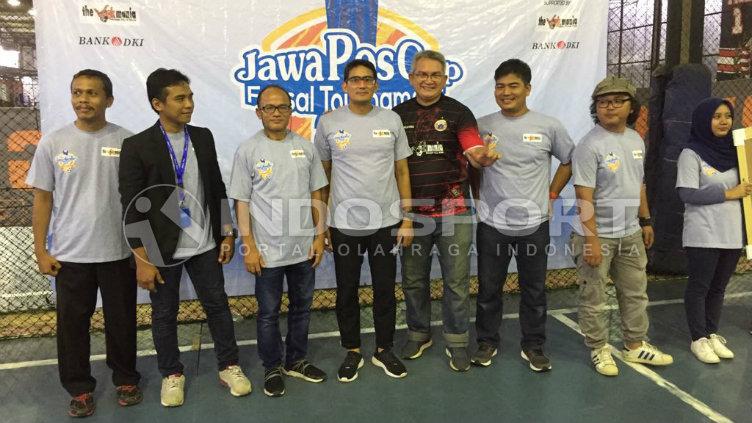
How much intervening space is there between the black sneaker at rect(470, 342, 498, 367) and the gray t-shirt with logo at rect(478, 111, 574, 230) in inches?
30.8

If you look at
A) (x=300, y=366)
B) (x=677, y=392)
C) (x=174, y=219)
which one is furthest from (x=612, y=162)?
(x=174, y=219)

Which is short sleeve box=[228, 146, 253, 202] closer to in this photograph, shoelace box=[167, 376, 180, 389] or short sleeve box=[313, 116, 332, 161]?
short sleeve box=[313, 116, 332, 161]

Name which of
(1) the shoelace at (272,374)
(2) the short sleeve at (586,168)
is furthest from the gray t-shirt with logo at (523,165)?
(1) the shoelace at (272,374)

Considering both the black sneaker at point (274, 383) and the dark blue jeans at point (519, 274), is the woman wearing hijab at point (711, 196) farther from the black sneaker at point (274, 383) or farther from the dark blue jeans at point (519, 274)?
the black sneaker at point (274, 383)

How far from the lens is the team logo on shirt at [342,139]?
2734 mm

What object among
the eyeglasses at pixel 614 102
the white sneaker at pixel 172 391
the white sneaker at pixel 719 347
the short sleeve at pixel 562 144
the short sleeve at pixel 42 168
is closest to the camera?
the short sleeve at pixel 42 168

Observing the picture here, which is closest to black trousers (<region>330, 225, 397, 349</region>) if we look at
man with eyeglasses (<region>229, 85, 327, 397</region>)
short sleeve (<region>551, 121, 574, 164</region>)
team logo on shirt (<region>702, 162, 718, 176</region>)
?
man with eyeglasses (<region>229, 85, 327, 397</region>)

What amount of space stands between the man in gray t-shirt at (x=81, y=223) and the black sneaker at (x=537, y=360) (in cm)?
233

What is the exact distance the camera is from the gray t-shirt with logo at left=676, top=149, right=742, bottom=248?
9.78 feet

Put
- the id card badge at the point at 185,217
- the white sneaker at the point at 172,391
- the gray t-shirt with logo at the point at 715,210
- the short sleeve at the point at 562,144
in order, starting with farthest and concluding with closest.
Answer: the gray t-shirt with logo at the point at 715,210, the short sleeve at the point at 562,144, the white sneaker at the point at 172,391, the id card badge at the point at 185,217

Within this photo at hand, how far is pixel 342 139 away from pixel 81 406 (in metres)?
1.93

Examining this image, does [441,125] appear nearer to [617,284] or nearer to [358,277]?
[358,277]

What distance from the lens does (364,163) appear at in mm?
2730

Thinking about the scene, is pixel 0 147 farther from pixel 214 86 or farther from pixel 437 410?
pixel 437 410
